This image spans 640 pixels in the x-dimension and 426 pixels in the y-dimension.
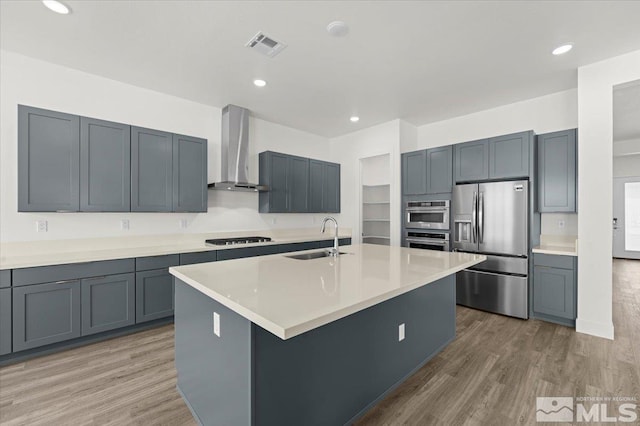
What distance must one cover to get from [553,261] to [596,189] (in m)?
0.91

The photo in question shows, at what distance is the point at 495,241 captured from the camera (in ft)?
12.1

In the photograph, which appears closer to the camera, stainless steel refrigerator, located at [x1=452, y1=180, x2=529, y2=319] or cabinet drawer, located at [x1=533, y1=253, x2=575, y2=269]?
cabinet drawer, located at [x1=533, y1=253, x2=575, y2=269]

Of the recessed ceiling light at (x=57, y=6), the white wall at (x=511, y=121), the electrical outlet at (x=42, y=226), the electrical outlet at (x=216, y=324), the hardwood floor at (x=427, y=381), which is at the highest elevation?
the recessed ceiling light at (x=57, y=6)

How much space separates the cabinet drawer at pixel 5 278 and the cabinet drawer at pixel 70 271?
3 centimetres

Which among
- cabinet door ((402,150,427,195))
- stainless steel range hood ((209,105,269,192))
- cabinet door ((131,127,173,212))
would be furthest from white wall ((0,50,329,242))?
cabinet door ((402,150,427,195))

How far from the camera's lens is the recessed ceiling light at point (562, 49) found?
267 centimetres

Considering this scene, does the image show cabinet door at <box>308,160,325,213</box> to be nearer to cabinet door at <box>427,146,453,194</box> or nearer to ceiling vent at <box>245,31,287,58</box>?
cabinet door at <box>427,146,453,194</box>

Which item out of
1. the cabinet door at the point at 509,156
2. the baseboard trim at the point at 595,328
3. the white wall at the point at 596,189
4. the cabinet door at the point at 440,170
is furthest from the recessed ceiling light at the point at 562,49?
the baseboard trim at the point at 595,328

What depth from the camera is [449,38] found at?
8.45ft

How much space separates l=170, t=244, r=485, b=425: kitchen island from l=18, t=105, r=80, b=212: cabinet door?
1887 millimetres

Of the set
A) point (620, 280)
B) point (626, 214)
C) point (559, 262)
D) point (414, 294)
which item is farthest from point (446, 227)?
point (626, 214)

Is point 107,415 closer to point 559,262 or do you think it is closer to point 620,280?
point 559,262

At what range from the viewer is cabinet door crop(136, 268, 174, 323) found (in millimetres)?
3039

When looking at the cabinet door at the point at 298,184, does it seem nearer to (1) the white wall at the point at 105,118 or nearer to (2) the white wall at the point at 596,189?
(1) the white wall at the point at 105,118
